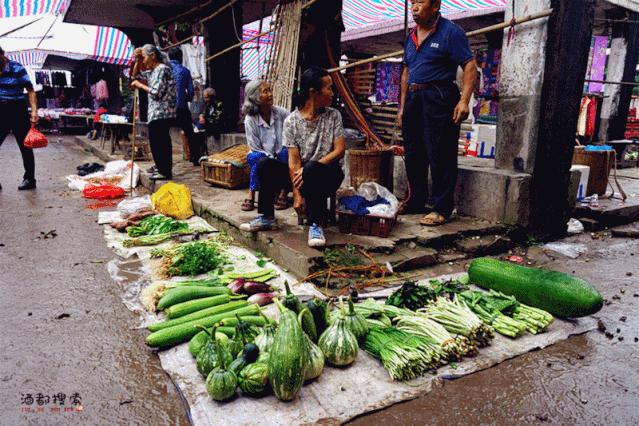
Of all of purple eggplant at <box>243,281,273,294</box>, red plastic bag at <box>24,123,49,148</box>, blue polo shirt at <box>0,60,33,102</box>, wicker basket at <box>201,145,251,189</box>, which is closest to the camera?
purple eggplant at <box>243,281,273,294</box>

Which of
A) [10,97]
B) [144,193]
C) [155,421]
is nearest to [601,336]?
[155,421]

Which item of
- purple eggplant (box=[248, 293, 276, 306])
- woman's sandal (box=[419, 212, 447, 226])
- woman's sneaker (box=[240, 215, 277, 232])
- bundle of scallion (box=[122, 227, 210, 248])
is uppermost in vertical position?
woman's sandal (box=[419, 212, 447, 226])

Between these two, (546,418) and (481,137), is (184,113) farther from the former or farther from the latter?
(546,418)

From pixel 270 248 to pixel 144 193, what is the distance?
4361mm

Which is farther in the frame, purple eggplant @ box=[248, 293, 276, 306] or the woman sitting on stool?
the woman sitting on stool

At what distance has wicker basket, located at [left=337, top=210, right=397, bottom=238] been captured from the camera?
4.27 m

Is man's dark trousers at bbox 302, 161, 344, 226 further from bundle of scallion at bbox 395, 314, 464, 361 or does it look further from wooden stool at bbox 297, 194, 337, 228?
bundle of scallion at bbox 395, 314, 464, 361

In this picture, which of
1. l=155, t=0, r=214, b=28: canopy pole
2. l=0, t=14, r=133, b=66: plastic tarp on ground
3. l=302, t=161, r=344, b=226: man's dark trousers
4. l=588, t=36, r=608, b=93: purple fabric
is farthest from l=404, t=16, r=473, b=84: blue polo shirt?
l=0, t=14, r=133, b=66: plastic tarp on ground

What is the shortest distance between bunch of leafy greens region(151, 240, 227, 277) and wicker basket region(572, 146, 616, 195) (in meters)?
4.97

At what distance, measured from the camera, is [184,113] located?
8578 millimetres

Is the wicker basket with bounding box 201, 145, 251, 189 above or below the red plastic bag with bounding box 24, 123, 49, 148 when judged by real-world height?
below

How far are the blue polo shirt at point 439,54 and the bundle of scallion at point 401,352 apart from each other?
→ 2.84m

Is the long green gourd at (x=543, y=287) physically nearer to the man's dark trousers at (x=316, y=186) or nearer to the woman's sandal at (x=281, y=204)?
the man's dark trousers at (x=316, y=186)

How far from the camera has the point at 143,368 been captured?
8.61 feet
